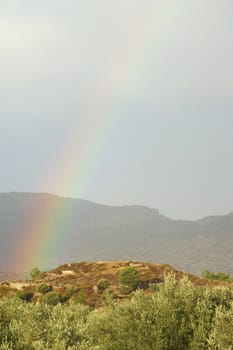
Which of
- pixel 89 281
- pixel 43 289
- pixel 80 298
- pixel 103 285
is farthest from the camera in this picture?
pixel 89 281

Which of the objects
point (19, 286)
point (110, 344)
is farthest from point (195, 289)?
point (19, 286)

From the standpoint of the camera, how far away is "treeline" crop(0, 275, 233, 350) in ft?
78.0

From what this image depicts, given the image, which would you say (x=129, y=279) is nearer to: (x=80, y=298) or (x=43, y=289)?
(x=80, y=298)

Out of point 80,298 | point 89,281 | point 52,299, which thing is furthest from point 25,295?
point 89,281

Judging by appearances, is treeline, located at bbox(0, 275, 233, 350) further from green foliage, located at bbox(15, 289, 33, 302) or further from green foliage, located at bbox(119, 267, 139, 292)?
green foliage, located at bbox(15, 289, 33, 302)

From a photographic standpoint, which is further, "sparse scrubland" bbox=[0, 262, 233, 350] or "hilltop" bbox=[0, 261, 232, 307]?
"hilltop" bbox=[0, 261, 232, 307]

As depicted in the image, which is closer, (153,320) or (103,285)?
(153,320)

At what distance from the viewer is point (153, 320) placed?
88.6ft

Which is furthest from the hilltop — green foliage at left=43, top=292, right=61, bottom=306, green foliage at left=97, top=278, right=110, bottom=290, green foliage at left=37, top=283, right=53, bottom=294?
green foliage at left=43, top=292, right=61, bottom=306

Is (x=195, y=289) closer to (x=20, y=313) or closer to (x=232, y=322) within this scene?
(x=232, y=322)

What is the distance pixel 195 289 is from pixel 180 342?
356cm

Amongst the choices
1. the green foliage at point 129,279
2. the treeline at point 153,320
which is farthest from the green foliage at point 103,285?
the treeline at point 153,320

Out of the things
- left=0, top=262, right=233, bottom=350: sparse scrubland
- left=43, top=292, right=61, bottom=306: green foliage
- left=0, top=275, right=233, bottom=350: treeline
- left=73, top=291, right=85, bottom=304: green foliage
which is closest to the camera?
left=0, top=262, right=233, bottom=350: sparse scrubland

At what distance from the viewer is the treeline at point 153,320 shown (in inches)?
936
